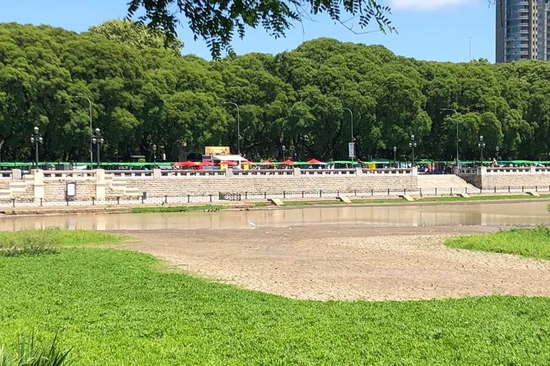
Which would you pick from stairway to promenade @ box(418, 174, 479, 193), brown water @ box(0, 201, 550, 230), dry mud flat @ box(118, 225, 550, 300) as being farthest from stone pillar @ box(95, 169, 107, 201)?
stairway to promenade @ box(418, 174, 479, 193)

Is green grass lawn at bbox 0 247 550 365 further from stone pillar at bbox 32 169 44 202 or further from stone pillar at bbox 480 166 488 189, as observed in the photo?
stone pillar at bbox 480 166 488 189

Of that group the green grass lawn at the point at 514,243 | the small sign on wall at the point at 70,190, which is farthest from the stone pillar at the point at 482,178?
the green grass lawn at the point at 514,243

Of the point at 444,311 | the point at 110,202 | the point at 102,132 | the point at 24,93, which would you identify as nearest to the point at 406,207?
the point at 110,202

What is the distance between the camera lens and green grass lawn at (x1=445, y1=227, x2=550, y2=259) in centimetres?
2275

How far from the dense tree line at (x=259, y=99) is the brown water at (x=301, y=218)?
746 inches

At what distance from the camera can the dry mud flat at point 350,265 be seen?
50.7ft

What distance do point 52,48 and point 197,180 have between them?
21.5 m

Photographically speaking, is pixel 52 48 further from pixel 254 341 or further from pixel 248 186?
pixel 254 341

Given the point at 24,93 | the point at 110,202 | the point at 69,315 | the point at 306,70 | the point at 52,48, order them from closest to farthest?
the point at 69,315 < the point at 110,202 < the point at 24,93 < the point at 52,48 < the point at 306,70

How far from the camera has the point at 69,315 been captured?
442 inches

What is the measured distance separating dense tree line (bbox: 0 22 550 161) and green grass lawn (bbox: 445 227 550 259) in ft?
131

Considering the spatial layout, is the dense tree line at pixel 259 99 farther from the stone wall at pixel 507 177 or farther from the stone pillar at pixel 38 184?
the stone pillar at pixel 38 184

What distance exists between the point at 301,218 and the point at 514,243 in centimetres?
2270

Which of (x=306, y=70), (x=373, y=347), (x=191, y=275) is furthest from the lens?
(x=306, y=70)
